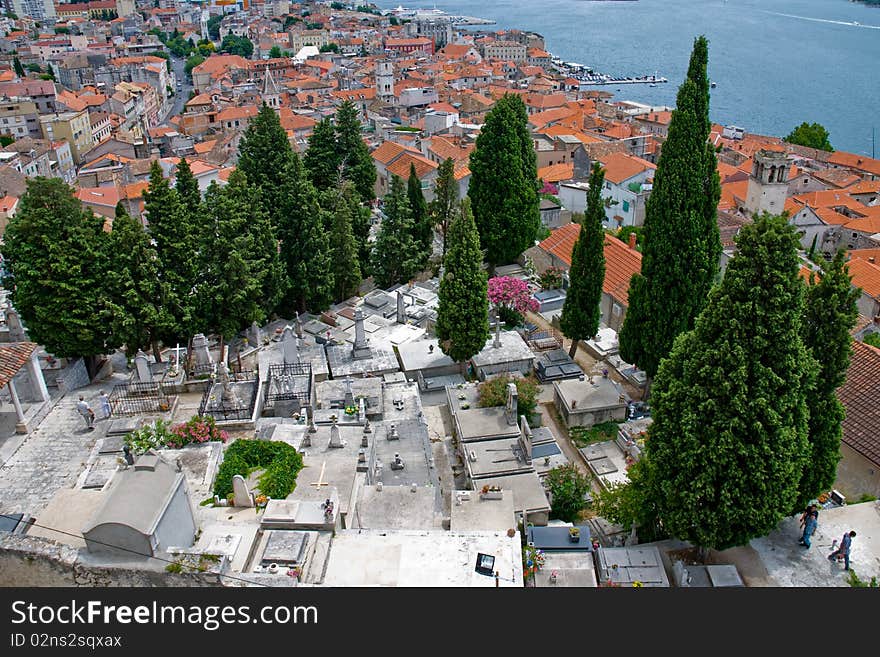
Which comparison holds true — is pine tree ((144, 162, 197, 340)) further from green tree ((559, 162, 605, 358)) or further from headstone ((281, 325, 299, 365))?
green tree ((559, 162, 605, 358))

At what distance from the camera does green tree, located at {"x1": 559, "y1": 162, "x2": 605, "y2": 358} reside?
2322 centimetres

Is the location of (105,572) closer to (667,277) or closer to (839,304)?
(839,304)

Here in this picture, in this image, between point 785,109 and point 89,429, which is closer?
point 89,429

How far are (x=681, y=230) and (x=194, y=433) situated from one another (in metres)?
14.8

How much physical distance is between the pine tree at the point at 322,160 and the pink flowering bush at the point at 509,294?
1412 centimetres

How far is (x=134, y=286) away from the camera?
69.1 feet

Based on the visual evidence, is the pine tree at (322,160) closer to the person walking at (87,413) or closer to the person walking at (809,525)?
the person walking at (87,413)

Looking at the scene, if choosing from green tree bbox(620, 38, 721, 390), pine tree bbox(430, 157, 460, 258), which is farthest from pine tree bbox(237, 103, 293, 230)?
green tree bbox(620, 38, 721, 390)

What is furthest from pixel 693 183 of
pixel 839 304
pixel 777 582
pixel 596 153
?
pixel 596 153

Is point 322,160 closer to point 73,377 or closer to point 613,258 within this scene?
point 613,258

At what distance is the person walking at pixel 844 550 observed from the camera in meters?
13.6

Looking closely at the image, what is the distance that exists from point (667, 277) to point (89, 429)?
17.3 m

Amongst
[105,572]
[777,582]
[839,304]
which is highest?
[839,304]

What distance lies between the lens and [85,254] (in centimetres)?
2047
